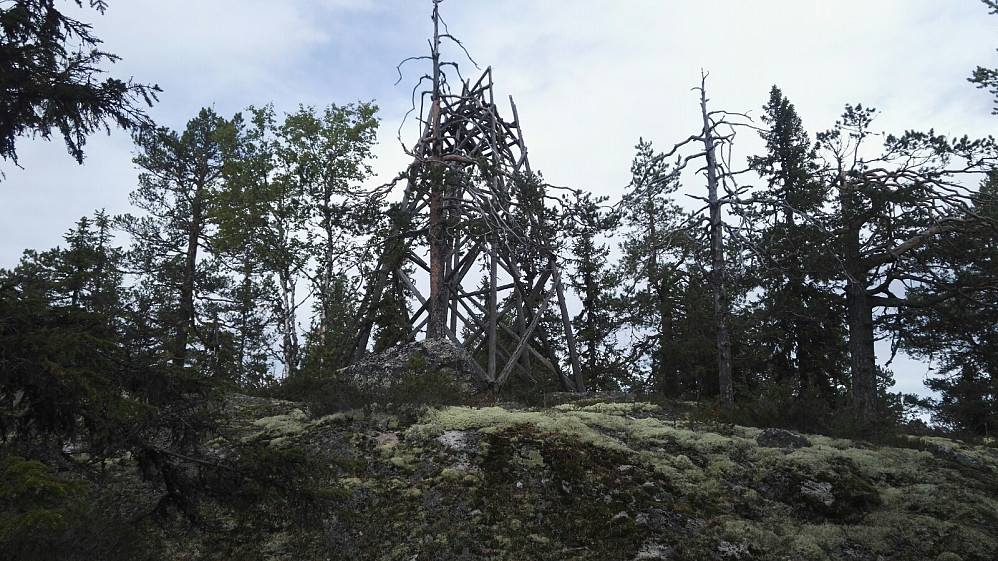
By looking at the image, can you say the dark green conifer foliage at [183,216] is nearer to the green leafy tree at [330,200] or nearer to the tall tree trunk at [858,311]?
the green leafy tree at [330,200]

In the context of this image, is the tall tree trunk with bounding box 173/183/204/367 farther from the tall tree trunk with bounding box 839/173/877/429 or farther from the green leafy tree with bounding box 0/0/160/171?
the tall tree trunk with bounding box 839/173/877/429

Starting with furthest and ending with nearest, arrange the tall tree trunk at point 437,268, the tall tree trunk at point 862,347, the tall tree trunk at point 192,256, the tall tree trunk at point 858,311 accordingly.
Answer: the tall tree trunk at point 192,256 → the tall tree trunk at point 437,268 → the tall tree trunk at point 862,347 → the tall tree trunk at point 858,311

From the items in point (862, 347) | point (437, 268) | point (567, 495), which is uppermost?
point (437, 268)

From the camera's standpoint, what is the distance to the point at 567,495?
23.2 feet

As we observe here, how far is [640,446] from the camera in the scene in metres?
8.58

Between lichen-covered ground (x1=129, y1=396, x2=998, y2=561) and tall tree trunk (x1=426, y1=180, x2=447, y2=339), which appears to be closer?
lichen-covered ground (x1=129, y1=396, x2=998, y2=561)

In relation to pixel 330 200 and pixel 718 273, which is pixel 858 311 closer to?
pixel 718 273

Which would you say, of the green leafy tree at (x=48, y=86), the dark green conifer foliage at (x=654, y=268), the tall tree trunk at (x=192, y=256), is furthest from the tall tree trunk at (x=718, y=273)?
the tall tree trunk at (x=192, y=256)

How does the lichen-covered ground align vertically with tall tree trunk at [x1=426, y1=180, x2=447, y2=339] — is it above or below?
below

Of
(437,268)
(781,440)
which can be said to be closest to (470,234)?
(437,268)

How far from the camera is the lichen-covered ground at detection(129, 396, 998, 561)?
6.10 m

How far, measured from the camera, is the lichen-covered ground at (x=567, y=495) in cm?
610

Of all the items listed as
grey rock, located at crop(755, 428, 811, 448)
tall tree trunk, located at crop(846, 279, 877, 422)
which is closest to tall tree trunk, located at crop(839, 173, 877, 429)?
tall tree trunk, located at crop(846, 279, 877, 422)

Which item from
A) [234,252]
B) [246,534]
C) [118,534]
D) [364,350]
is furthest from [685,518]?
[234,252]
